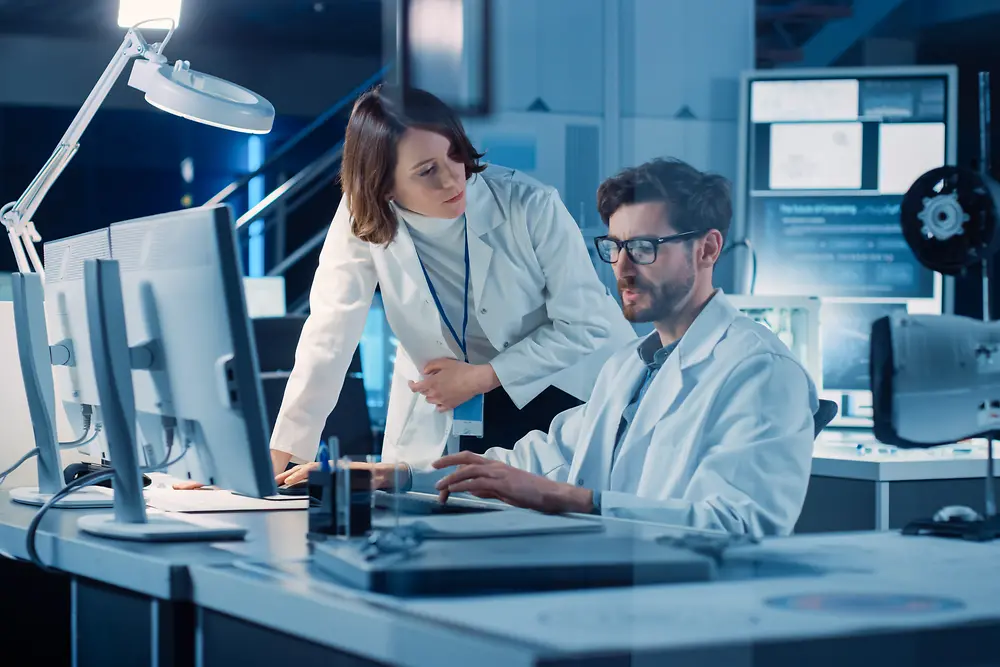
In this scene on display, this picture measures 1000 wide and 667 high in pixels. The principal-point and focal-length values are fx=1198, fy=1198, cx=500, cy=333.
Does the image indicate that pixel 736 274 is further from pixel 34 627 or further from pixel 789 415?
A: pixel 34 627

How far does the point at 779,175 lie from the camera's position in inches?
140

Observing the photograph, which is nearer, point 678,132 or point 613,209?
point 678,132

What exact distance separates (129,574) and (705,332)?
942mm

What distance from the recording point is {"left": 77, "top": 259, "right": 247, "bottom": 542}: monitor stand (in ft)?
4.80

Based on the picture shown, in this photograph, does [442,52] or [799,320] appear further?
[799,320]

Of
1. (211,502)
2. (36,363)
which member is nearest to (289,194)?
(36,363)

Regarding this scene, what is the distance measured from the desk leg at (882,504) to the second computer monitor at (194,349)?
1553 mm

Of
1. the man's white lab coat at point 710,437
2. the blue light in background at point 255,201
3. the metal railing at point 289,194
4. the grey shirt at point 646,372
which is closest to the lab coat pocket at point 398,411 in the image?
the man's white lab coat at point 710,437

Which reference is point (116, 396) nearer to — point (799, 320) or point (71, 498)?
point (71, 498)

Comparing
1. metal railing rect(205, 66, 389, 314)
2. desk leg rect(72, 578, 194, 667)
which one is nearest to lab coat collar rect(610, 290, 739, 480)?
desk leg rect(72, 578, 194, 667)

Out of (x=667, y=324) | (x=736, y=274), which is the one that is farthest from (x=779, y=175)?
(x=667, y=324)

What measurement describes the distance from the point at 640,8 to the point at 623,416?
690mm

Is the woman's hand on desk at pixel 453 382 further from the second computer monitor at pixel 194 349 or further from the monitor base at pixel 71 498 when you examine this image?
the second computer monitor at pixel 194 349

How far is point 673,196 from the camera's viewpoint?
1.88m
